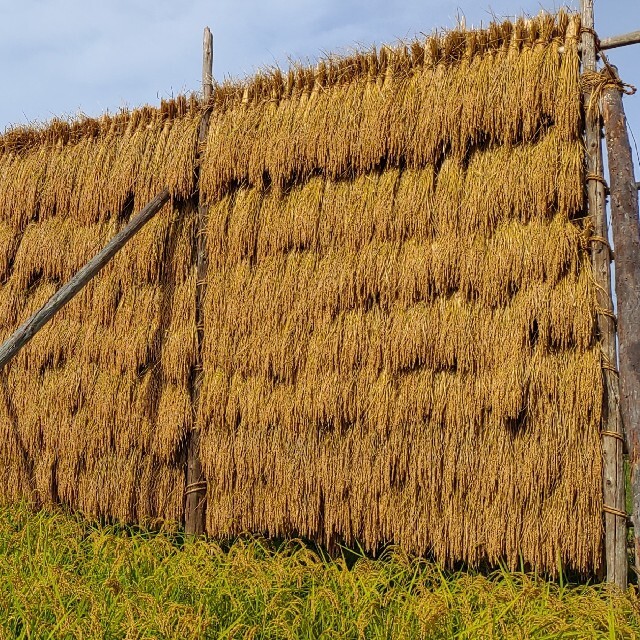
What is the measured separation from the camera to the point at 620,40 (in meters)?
4.22

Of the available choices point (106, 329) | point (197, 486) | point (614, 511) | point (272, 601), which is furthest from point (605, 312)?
point (106, 329)

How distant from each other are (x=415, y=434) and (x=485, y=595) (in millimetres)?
1076

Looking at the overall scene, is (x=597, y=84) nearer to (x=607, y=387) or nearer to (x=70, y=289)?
(x=607, y=387)

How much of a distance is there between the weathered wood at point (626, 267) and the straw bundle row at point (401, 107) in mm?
222

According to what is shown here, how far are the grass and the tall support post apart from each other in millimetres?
227

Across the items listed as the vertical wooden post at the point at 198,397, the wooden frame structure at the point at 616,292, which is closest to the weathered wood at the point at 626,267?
the wooden frame structure at the point at 616,292

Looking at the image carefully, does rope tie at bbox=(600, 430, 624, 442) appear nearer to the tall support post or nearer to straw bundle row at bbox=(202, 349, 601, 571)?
the tall support post

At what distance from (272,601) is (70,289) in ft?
9.01

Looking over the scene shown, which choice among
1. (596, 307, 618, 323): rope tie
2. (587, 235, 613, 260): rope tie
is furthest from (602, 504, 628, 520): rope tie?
(587, 235, 613, 260): rope tie

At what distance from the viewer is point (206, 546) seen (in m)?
4.59

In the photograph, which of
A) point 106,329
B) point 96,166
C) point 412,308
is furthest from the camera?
point 96,166

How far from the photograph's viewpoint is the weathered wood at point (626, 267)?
151 inches

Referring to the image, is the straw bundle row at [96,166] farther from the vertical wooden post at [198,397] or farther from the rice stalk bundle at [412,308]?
the rice stalk bundle at [412,308]

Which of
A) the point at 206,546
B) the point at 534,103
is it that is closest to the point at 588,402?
the point at 534,103
